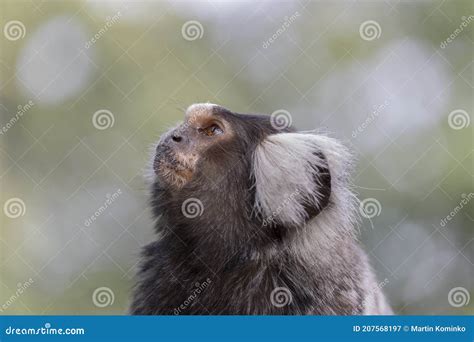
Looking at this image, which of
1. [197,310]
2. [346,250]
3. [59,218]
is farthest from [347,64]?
[197,310]

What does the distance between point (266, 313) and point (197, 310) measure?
0.45 m

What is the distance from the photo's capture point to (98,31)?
9.23 metres

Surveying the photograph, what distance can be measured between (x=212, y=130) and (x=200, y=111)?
0.18 metres

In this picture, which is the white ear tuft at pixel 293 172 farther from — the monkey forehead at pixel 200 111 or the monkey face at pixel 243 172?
the monkey forehead at pixel 200 111

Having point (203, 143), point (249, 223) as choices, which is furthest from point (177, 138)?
point (249, 223)

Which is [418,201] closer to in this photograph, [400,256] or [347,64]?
[400,256]

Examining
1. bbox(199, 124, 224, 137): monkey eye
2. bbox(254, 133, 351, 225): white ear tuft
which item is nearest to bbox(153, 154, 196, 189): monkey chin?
bbox(199, 124, 224, 137): monkey eye

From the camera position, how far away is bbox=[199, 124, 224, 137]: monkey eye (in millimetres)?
5195

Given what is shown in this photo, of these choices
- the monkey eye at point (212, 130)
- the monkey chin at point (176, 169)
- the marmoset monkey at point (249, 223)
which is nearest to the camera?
the marmoset monkey at point (249, 223)

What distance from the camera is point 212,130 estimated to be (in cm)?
522

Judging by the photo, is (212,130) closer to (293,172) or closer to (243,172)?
(243,172)

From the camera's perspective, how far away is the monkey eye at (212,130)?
5195 millimetres

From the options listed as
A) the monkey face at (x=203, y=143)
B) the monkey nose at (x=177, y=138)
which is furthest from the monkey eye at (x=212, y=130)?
the monkey nose at (x=177, y=138)

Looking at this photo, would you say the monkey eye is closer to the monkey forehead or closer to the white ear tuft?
the monkey forehead
